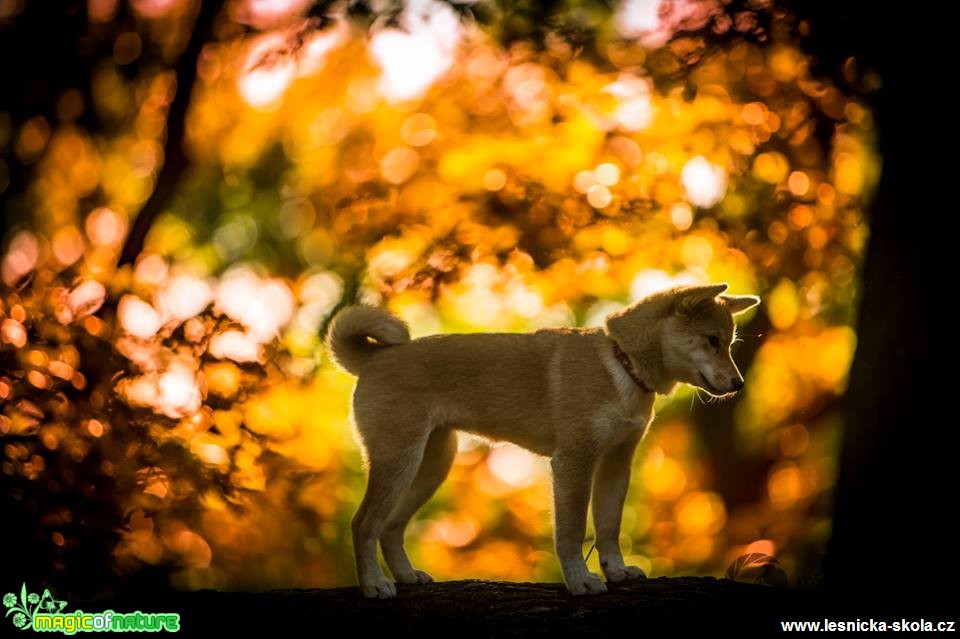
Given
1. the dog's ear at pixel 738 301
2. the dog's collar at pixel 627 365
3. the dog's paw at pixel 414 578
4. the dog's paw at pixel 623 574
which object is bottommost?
the dog's paw at pixel 414 578

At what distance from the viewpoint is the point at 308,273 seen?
9750mm

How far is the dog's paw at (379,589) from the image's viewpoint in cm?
524

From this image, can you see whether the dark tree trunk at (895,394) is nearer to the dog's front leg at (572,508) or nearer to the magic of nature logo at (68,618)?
the dog's front leg at (572,508)

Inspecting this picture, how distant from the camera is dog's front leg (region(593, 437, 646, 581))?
18.2 feet

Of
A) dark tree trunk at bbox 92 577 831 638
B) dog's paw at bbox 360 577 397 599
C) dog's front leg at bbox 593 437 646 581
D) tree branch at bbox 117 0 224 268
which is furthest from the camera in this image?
tree branch at bbox 117 0 224 268

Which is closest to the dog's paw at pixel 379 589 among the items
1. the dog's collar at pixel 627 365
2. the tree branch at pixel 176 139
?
the dog's collar at pixel 627 365

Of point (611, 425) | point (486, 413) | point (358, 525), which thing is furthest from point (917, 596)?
point (358, 525)

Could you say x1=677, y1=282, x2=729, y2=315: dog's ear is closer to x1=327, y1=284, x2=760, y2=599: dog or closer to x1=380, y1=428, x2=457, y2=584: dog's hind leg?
x1=327, y1=284, x2=760, y2=599: dog

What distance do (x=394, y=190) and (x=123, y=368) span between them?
3.74 m

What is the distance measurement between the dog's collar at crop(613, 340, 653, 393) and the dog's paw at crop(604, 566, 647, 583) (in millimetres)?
993

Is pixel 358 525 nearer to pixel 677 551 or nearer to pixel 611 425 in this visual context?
pixel 611 425

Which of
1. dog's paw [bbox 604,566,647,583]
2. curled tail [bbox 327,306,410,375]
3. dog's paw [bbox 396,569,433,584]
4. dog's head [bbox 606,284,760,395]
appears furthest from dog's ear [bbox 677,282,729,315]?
dog's paw [bbox 396,569,433,584]

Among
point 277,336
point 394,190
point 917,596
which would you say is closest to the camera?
point 917,596

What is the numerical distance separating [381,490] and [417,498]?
438 millimetres
